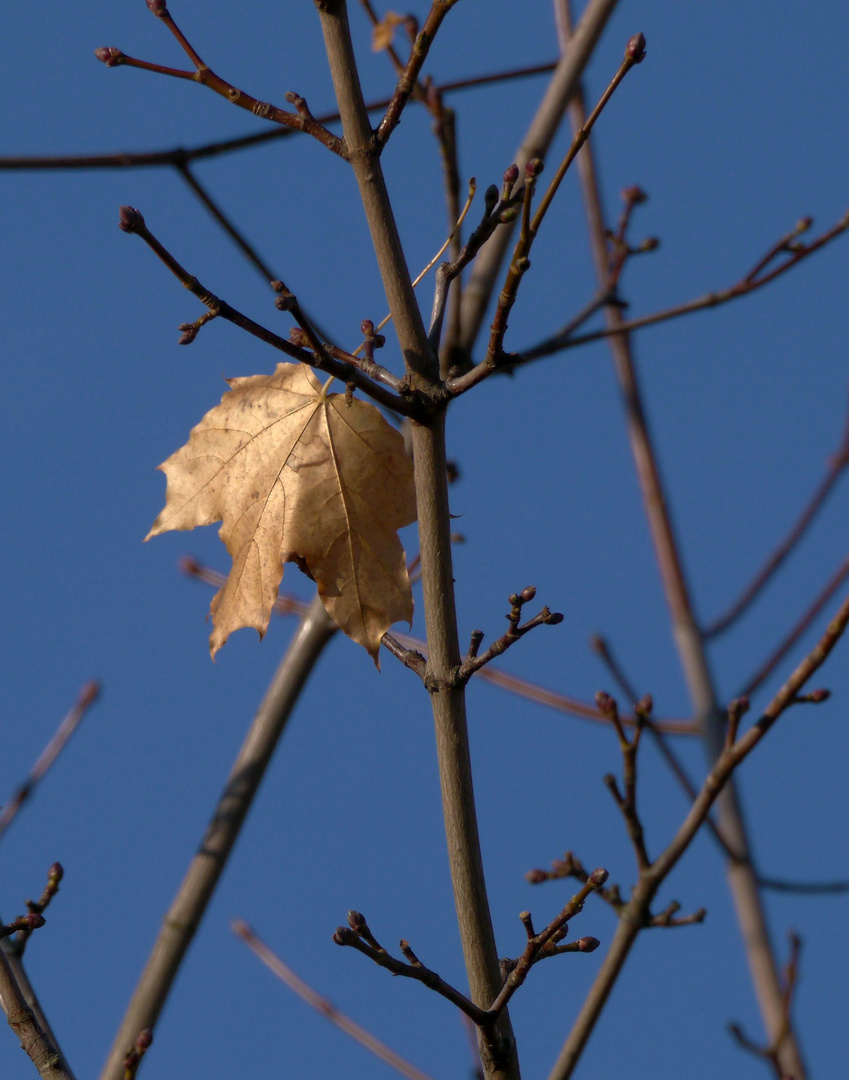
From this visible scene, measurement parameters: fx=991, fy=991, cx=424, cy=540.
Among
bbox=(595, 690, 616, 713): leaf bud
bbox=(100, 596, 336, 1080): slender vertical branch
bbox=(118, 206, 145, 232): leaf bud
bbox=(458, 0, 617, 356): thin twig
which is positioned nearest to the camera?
bbox=(118, 206, 145, 232): leaf bud

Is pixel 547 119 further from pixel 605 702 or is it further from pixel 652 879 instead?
pixel 652 879

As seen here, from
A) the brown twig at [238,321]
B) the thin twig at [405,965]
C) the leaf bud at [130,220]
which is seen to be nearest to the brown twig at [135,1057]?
the thin twig at [405,965]

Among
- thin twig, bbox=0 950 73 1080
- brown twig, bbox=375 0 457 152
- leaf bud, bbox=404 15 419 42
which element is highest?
leaf bud, bbox=404 15 419 42

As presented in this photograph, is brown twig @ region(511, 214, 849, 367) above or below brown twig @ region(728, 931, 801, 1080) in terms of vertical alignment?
above

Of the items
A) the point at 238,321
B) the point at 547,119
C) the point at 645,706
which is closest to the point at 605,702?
the point at 645,706

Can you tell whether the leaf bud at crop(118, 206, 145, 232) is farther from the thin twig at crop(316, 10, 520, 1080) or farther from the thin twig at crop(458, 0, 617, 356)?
the thin twig at crop(458, 0, 617, 356)

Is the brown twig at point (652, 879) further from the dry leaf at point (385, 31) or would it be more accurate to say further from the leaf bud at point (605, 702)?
the dry leaf at point (385, 31)

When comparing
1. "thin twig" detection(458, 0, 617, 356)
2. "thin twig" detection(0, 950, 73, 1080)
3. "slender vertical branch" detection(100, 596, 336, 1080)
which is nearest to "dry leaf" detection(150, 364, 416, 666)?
"thin twig" detection(0, 950, 73, 1080)
